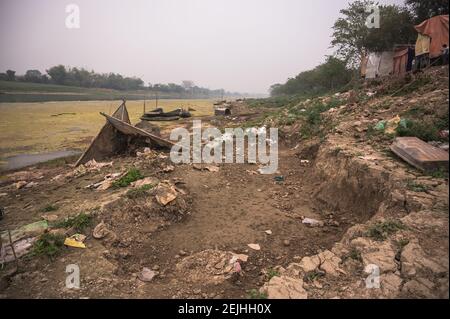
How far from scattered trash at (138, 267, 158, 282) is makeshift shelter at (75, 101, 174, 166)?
4.73m

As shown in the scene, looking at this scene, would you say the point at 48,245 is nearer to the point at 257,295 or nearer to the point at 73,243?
the point at 73,243

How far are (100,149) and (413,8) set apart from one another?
1492 centimetres

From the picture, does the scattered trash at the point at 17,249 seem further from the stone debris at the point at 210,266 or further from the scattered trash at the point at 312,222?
the scattered trash at the point at 312,222

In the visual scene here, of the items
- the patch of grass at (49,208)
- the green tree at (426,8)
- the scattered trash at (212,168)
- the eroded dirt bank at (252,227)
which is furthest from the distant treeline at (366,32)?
the patch of grass at (49,208)

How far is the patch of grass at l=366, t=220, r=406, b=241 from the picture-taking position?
307cm

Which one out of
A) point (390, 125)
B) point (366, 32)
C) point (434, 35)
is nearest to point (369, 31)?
point (366, 32)

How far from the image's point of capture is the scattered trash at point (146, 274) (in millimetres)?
3246

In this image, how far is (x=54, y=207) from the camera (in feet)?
15.6

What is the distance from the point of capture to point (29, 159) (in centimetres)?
910

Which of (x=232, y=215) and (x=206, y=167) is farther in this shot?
(x=206, y=167)

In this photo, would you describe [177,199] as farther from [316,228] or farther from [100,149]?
[100,149]

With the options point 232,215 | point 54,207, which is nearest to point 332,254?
point 232,215

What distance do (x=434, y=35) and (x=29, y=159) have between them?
14.4 metres

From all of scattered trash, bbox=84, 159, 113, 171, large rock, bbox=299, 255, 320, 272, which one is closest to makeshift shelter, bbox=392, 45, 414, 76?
large rock, bbox=299, 255, 320, 272
